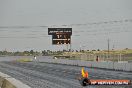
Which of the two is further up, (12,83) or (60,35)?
(60,35)

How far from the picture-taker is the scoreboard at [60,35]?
95.8m

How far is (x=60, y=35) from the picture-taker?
9688cm

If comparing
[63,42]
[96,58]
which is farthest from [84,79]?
[63,42]

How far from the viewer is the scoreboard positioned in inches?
3772

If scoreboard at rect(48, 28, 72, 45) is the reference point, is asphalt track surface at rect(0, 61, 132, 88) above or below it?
below

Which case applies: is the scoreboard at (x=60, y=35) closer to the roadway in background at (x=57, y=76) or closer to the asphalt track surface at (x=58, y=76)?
the roadway in background at (x=57, y=76)

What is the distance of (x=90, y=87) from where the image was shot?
5.66 meters

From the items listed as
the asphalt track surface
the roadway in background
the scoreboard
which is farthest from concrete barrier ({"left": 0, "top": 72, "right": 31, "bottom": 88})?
the scoreboard

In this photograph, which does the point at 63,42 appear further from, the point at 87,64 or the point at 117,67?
the point at 117,67

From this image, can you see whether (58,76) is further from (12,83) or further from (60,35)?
(60,35)

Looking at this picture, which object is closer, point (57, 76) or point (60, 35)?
point (57, 76)

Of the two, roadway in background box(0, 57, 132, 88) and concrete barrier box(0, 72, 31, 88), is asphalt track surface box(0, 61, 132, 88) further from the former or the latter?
concrete barrier box(0, 72, 31, 88)

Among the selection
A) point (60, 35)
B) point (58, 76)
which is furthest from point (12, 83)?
point (60, 35)

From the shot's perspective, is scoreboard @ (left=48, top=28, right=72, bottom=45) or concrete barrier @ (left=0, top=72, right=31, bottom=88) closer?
concrete barrier @ (left=0, top=72, right=31, bottom=88)
